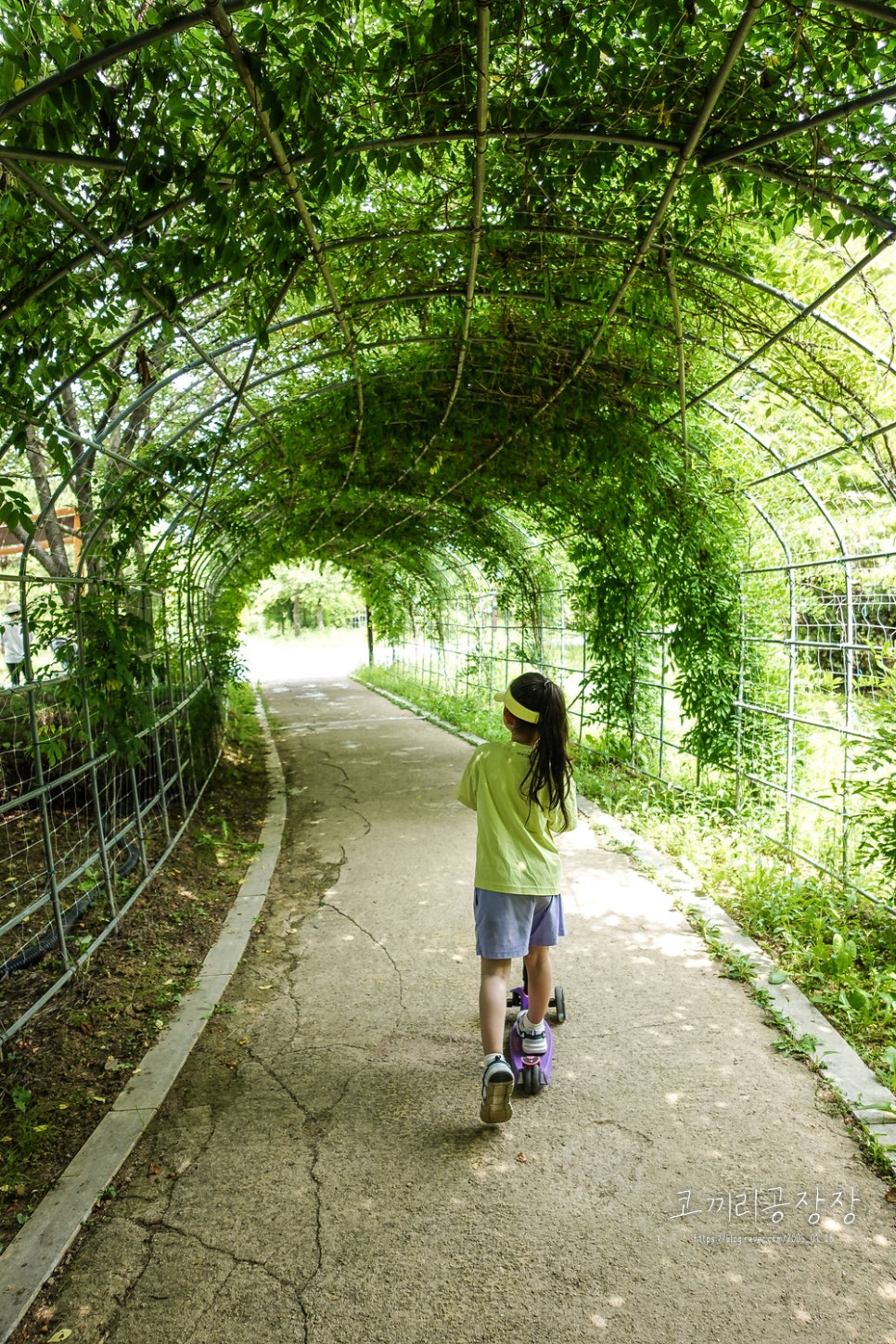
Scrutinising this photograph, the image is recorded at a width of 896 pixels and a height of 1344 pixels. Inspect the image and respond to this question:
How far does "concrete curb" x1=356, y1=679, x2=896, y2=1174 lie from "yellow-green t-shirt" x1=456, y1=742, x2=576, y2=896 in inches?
58.1

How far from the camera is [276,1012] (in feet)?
14.2

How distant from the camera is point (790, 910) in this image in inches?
209

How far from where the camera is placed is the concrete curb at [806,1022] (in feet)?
10.8

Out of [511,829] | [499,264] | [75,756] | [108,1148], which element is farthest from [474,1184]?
[499,264]

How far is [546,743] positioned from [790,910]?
295cm

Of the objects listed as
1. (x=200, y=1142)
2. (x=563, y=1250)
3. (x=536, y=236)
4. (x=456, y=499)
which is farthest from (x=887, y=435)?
(x=456, y=499)

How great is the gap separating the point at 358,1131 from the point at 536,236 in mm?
4631

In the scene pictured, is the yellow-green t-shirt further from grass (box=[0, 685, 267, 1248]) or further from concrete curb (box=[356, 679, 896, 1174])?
grass (box=[0, 685, 267, 1248])

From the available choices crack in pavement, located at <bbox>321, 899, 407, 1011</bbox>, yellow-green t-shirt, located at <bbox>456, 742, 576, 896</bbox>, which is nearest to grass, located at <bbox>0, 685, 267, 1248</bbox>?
crack in pavement, located at <bbox>321, 899, 407, 1011</bbox>

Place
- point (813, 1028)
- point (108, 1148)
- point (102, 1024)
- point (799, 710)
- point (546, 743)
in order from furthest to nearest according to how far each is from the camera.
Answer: point (799, 710) → point (102, 1024) → point (813, 1028) → point (546, 743) → point (108, 1148)

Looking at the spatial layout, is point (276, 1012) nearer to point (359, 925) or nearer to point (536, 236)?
point (359, 925)

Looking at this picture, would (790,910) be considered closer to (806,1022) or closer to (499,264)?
(806,1022)

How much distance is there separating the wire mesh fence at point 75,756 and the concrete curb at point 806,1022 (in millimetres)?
3441

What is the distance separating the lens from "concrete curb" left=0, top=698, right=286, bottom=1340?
2557 mm
